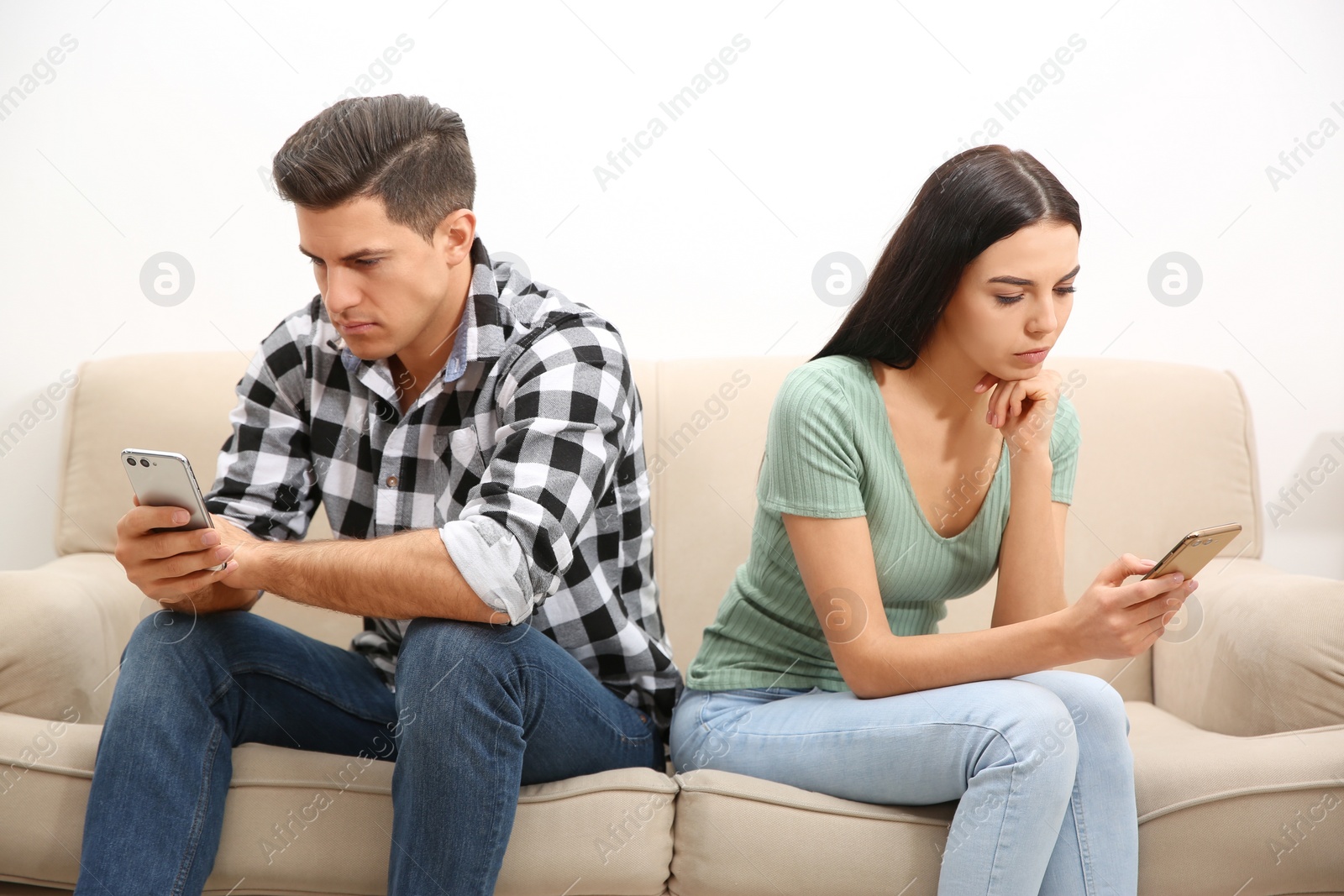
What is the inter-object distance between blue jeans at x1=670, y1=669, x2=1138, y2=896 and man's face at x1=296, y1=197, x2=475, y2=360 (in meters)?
0.59

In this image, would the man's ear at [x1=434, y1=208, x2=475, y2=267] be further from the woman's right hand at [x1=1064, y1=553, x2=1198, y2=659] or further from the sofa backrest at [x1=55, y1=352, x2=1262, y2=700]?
the woman's right hand at [x1=1064, y1=553, x2=1198, y2=659]

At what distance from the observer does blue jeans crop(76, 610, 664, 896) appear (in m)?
0.94

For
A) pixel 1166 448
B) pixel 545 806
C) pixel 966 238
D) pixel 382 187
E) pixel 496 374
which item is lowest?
pixel 545 806

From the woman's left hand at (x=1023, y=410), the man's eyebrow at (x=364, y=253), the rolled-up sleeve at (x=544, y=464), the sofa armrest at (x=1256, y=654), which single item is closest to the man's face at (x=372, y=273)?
the man's eyebrow at (x=364, y=253)

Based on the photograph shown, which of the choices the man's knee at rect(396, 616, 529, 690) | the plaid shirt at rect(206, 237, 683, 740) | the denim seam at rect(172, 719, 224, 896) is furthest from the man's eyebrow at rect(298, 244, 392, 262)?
the denim seam at rect(172, 719, 224, 896)

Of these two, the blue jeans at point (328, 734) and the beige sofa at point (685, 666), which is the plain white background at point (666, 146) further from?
the blue jeans at point (328, 734)

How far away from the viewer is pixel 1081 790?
998mm

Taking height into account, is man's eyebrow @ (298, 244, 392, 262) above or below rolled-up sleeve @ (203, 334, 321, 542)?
above

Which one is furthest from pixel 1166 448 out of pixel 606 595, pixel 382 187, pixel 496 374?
pixel 382 187

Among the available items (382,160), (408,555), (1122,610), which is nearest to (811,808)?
(1122,610)

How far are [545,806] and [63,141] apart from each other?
1593mm

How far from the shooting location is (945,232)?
113 centimetres

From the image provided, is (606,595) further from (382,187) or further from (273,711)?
(382,187)

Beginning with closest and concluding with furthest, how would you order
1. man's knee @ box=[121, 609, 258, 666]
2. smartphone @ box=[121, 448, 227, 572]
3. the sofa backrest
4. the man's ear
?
smartphone @ box=[121, 448, 227, 572]
man's knee @ box=[121, 609, 258, 666]
the man's ear
the sofa backrest
